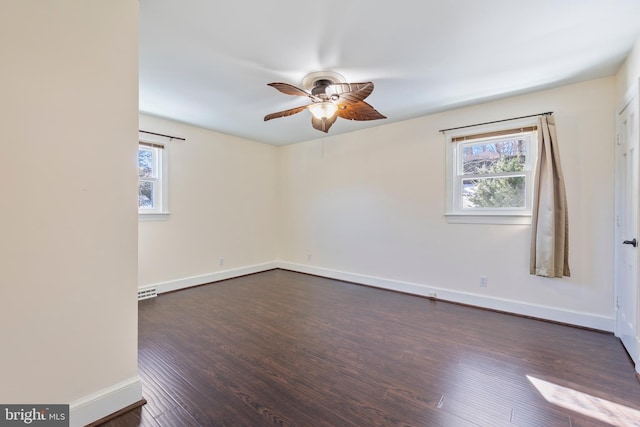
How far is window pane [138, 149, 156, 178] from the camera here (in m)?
4.01

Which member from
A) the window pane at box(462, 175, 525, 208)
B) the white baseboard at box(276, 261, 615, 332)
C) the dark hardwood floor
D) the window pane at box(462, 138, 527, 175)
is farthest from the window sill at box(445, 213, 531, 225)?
the dark hardwood floor

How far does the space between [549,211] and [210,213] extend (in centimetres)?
460

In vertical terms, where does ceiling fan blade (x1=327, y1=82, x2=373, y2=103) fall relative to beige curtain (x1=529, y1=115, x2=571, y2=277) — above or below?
above

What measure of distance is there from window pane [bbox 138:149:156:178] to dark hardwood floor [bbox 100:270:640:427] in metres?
1.87

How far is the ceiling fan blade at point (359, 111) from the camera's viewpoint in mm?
2666

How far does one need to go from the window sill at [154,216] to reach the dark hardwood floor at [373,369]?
1235 millimetres

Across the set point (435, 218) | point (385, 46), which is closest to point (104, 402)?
point (385, 46)

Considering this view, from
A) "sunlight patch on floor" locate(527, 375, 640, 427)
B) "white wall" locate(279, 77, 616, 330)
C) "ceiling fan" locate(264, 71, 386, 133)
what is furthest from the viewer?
"white wall" locate(279, 77, 616, 330)

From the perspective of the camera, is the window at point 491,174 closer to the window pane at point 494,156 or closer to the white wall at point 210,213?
the window pane at point 494,156

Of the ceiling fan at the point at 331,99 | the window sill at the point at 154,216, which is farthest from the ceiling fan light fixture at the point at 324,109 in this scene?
the window sill at the point at 154,216

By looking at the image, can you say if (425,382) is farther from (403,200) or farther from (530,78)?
(530,78)

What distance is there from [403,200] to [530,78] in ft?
6.51

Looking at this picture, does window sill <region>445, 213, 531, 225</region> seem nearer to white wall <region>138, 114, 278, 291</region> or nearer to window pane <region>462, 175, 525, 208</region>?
window pane <region>462, 175, 525, 208</region>

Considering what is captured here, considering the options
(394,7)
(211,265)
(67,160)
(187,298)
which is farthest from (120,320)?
(211,265)
